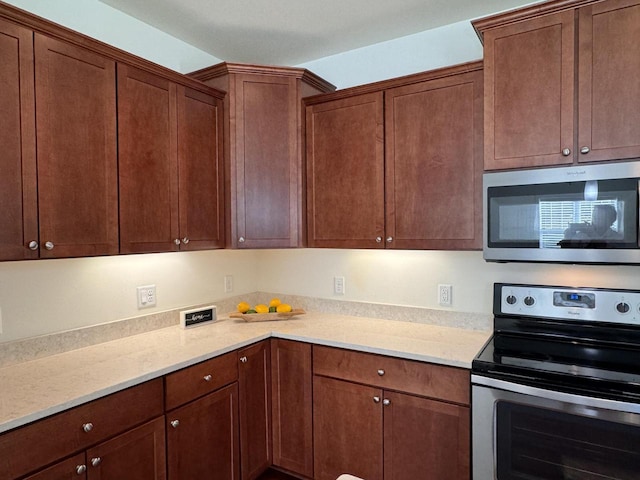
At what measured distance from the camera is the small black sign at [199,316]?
7.66 feet

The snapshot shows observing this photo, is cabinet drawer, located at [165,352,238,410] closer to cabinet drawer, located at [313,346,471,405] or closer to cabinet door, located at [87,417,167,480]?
cabinet door, located at [87,417,167,480]

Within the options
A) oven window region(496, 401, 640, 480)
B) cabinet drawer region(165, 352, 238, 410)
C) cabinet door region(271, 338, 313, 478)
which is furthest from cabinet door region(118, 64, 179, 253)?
oven window region(496, 401, 640, 480)

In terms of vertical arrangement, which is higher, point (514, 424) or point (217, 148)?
point (217, 148)

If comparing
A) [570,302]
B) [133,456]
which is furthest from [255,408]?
[570,302]

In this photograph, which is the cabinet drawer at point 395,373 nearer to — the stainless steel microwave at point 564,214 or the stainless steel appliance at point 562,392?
the stainless steel appliance at point 562,392

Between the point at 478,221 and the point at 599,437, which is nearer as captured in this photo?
the point at 599,437

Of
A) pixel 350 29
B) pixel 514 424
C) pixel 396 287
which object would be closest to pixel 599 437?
pixel 514 424

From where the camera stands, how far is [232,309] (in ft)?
9.27

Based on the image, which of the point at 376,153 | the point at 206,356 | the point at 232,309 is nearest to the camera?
the point at 206,356

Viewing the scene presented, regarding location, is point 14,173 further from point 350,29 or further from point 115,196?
point 350,29

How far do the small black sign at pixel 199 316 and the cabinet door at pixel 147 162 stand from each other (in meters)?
0.49

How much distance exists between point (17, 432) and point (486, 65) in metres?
2.26

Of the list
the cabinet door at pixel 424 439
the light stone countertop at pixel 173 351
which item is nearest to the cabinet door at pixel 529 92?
the light stone countertop at pixel 173 351

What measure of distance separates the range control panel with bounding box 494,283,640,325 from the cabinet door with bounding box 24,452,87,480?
1919 millimetres
